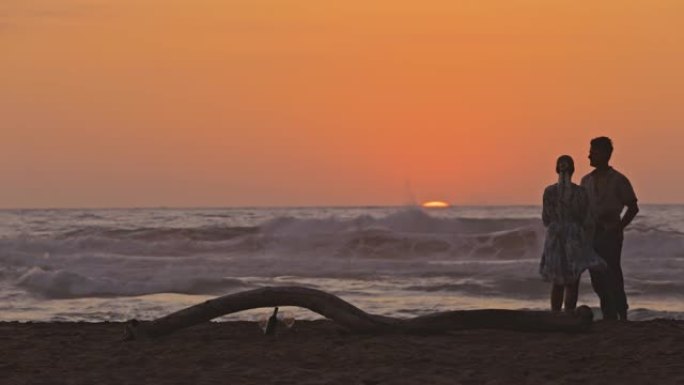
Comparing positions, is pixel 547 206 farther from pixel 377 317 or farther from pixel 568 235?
pixel 377 317

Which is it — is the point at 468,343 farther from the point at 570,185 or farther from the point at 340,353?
the point at 570,185

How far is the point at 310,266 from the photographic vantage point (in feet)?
91.0

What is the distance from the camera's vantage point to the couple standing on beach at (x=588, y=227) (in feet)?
33.6

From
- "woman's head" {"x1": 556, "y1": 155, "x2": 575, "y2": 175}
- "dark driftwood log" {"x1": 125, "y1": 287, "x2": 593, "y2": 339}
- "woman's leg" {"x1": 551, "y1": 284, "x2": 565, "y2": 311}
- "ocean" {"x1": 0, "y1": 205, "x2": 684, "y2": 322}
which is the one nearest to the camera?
"dark driftwood log" {"x1": 125, "y1": 287, "x2": 593, "y2": 339}

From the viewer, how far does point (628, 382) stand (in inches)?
292

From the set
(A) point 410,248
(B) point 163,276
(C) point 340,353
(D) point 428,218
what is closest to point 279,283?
(B) point 163,276

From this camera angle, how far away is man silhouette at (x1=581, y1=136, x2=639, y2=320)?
10.5 m

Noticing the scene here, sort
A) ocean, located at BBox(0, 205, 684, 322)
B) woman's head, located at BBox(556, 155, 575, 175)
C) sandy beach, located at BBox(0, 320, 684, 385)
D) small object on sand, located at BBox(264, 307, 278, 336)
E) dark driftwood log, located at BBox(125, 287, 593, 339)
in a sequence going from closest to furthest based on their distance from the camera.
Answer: sandy beach, located at BBox(0, 320, 684, 385), dark driftwood log, located at BBox(125, 287, 593, 339), small object on sand, located at BBox(264, 307, 278, 336), woman's head, located at BBox(556, 155, 575, 175), ocean, located at BBox(0, 205, 684, 322)

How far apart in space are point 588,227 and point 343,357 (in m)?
2.98

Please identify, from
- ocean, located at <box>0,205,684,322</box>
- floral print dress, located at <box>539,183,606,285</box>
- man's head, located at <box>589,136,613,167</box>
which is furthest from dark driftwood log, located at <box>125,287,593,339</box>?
ocean, located at <box>0,205,684,322</box>

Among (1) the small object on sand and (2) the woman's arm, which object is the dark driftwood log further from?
(2) the woman's arm

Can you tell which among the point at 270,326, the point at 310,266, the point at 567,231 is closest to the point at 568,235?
the point at 567,231

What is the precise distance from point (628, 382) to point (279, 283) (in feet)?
50.7

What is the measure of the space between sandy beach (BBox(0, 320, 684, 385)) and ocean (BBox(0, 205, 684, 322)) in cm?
415
